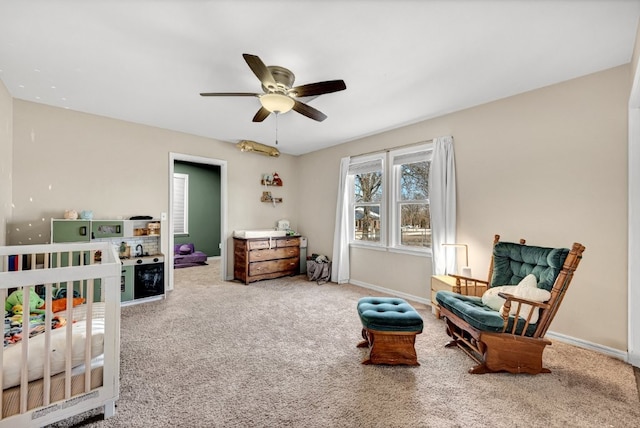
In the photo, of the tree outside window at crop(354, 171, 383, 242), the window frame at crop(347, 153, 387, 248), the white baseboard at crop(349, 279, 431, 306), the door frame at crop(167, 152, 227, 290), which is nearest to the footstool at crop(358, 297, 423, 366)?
the white baseboard at crop(349, 279, 431, 306)

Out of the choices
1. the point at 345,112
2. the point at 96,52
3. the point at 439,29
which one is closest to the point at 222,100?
the point at 96,52

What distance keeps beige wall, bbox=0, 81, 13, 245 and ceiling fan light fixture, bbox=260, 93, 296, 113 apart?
2.82 m

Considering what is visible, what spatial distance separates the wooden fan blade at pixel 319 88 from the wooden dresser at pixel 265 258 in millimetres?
3009

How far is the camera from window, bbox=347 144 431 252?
157 inches

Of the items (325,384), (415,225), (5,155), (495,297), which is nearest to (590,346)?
(495,297)

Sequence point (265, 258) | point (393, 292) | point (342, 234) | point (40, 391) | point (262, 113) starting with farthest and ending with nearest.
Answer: point (265, 258)
point (342, 234)
point (393, 292)
point (262, 113)
point (40, 391)

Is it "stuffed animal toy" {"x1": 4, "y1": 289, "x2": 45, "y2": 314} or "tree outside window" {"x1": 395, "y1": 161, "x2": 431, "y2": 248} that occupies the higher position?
"tree outside window" {"x1": 395, "y1": 161, "x2": 431, "y2": 248}

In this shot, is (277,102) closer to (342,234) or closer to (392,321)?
(392,321)

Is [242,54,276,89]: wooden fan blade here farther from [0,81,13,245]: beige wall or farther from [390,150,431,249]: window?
[0,81,13,245]: beige wall

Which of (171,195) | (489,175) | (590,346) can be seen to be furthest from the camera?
(171,195)

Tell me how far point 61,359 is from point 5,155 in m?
2.84

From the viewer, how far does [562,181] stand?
2699 millimetres

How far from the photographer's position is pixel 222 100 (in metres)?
3.24

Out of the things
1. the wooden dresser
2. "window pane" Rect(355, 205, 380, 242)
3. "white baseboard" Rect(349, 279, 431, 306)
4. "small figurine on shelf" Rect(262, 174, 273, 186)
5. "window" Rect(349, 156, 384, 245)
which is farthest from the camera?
"small figurine on shelf" Rect(262, 174, 273, 186)
